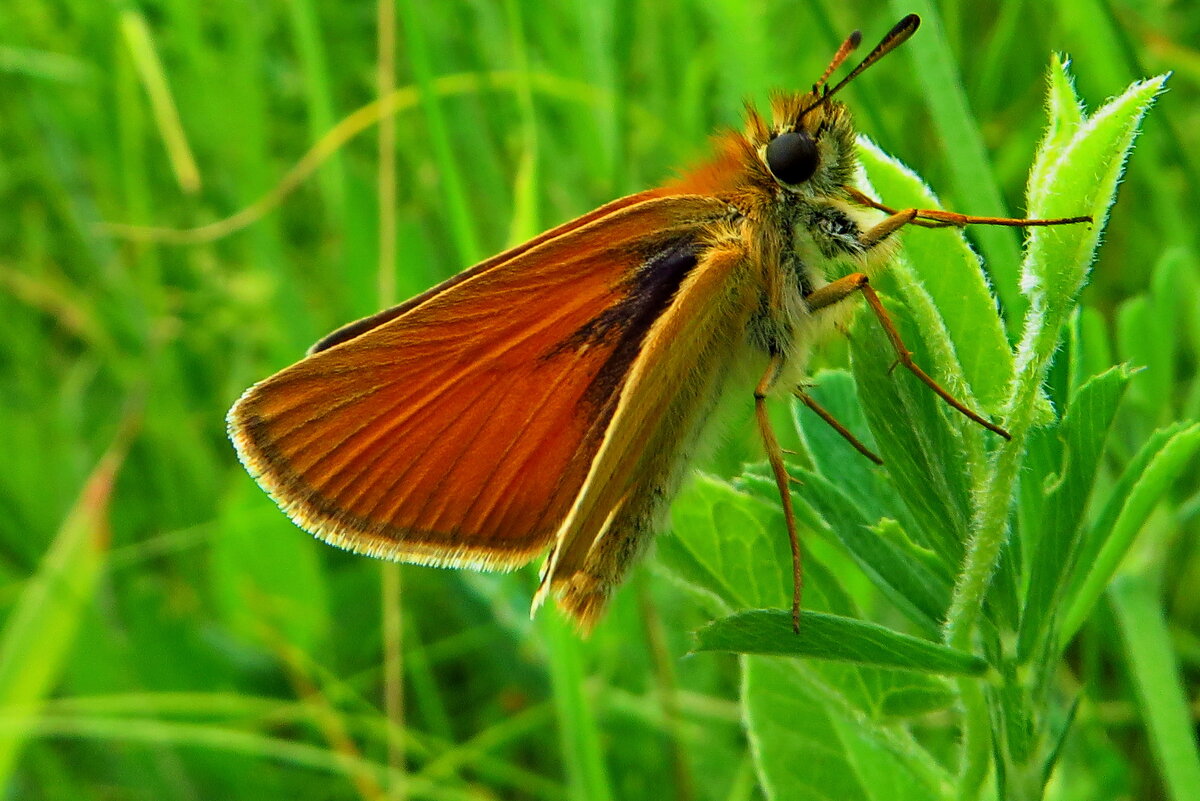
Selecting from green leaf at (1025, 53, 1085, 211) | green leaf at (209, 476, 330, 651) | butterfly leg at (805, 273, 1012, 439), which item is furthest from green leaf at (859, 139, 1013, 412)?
green leaf at (209, 476, 330, 651)

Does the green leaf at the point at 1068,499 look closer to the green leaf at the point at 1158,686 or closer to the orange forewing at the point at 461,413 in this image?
the green leaf at the point at 1158,686

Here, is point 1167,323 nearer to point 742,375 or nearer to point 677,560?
point 742,375

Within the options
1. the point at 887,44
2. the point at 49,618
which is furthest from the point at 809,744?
the point at 49,618

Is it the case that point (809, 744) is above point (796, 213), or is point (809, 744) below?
below

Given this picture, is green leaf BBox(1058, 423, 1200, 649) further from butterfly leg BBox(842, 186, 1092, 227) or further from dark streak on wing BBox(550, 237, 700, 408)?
dark streak on wing BBox(550, 237, 700, 408)

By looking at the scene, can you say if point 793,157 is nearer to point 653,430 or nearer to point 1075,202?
point 653,430

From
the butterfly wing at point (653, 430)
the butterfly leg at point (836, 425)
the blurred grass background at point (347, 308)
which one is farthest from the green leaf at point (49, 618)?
the butterfly leg at point (836, 425)
